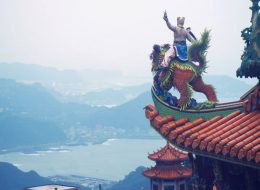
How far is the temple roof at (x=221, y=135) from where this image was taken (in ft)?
17.1

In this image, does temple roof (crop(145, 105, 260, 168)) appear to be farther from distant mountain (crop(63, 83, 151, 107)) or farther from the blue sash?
distant mountain (crop(63, 83, 151, 107))

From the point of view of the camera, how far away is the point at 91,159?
85812mm

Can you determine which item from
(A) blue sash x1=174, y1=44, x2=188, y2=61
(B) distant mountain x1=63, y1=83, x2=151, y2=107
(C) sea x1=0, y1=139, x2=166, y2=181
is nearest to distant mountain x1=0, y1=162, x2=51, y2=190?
(C) sea x1=0, y1=139, x2=166, y2=181

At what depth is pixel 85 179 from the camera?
63688 mm

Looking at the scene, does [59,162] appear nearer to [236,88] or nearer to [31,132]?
[31,132]

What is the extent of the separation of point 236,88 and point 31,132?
80798mm

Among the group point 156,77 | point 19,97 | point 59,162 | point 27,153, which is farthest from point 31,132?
point 156,77

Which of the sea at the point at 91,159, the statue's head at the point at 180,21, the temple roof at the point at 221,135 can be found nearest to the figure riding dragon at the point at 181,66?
the statue's head at the point at 180,21

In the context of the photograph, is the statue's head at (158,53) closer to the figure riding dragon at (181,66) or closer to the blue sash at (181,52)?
the figure riding dragon at (181,66)

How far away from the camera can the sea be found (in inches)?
2921

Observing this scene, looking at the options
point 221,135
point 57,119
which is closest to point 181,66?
point 221,135

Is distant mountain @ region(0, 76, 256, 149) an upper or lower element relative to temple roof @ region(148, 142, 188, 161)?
upper

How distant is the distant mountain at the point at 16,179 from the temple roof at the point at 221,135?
1924 inches

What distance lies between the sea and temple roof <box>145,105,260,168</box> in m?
62.7
